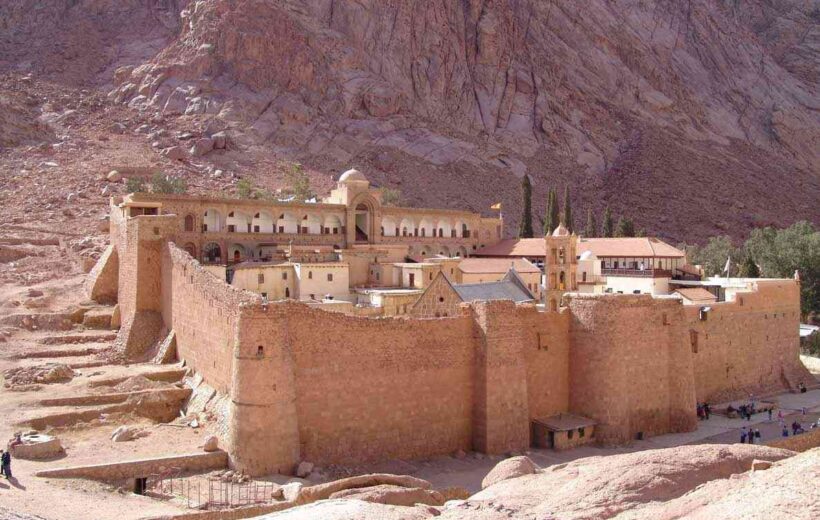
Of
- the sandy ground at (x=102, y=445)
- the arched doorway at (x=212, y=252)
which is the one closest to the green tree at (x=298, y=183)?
the arched doorway at (x=212, y=252)

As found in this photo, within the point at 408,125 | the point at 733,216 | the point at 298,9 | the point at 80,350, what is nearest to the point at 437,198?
the point at 408,125

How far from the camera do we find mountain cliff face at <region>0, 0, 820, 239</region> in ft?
214

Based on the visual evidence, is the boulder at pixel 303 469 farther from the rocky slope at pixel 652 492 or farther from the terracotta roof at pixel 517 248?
the terracotta roof at pixel 517 248

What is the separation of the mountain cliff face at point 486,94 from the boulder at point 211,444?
4322 cm

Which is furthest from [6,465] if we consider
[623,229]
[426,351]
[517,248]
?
[623,229]

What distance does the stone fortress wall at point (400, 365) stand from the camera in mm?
15859

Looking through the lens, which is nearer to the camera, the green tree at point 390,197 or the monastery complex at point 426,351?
the monastery complex at point 426,351

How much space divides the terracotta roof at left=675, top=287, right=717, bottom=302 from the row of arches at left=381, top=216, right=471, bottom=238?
15.6 m

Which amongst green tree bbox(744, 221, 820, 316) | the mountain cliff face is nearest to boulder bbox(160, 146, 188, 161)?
the mountain cliff face

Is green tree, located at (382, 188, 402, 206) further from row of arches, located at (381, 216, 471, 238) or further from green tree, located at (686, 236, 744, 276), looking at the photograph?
green tree, located at (686, 236, 744, 276)

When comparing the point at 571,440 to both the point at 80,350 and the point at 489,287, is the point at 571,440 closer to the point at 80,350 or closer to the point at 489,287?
the point at 489,287

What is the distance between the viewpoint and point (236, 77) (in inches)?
2596

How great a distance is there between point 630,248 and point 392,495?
28.1 m

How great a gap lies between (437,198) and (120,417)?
46.7 metres
